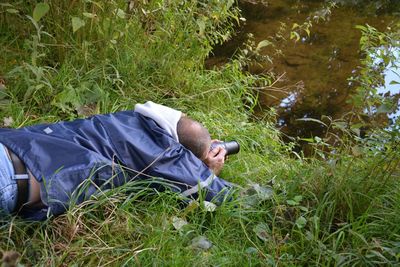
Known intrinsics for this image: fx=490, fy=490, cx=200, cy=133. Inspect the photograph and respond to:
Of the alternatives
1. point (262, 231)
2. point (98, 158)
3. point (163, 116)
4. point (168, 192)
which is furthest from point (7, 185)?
point (262, 231)

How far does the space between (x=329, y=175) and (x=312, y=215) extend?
206 millimetres

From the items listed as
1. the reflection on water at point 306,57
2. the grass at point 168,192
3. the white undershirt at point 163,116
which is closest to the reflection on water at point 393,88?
the grass at point 168,192

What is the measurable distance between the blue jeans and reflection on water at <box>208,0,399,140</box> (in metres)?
2.45

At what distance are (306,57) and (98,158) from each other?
3.53m

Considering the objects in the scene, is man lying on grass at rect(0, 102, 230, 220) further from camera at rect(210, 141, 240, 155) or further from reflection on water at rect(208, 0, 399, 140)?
reflection on water at rect(208, 0, 399, 140)

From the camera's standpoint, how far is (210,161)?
2436 millimetres

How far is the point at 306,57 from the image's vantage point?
16.6ft

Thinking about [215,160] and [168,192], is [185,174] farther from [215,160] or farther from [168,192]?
[215,160]

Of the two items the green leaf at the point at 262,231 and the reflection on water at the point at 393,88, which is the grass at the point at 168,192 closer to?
the green leaf at the point at 262,231

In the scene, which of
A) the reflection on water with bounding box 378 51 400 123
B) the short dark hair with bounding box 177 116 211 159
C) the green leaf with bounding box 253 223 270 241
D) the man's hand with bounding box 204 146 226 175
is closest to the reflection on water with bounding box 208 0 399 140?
the reflection on water with bounding box 378 51 400 123

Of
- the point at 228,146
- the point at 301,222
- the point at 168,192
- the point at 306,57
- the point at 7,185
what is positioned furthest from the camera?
the point at 306,57

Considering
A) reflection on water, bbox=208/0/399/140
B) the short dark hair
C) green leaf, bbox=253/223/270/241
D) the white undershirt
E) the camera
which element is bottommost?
reflection on water, bbox=208/0/399/140

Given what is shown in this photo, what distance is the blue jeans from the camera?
71.0 inches

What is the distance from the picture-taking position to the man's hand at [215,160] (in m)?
2.44
